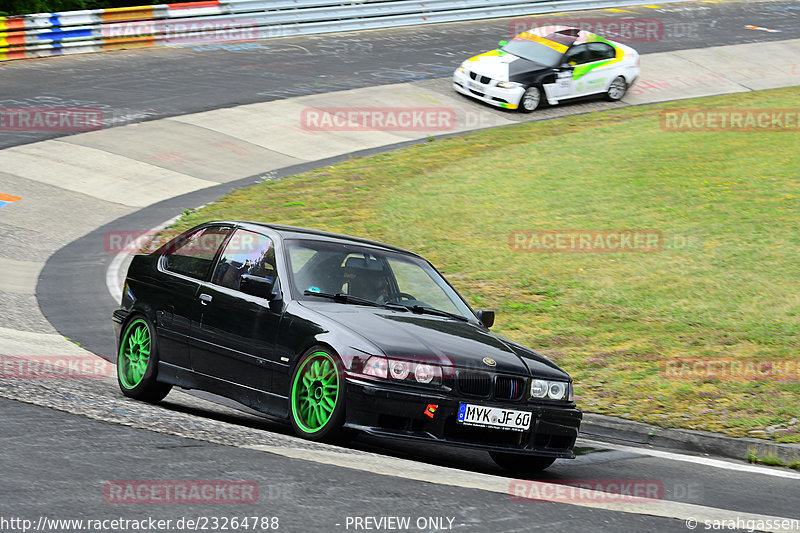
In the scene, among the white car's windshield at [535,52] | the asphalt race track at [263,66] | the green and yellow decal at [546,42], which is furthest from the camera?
the green and yellow decal at [546,42]

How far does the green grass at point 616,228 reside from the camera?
396 inches

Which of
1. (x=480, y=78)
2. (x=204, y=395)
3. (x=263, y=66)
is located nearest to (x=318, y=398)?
(x=204, y=395)

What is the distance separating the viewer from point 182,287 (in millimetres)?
8211

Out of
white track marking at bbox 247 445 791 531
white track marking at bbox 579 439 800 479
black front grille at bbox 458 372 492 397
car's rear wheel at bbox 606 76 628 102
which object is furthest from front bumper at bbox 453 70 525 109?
white track marking at bbox 247 445 791 531

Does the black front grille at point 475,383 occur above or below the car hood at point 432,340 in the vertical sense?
below

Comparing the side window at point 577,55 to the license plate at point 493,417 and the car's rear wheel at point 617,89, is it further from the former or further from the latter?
the license plate at point 493,417

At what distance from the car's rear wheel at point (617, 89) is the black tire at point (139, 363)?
63.9 ft

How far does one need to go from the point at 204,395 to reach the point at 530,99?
55.6 feet

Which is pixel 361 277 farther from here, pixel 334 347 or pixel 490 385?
pixel 490 385

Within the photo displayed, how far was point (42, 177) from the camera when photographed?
18.3 m

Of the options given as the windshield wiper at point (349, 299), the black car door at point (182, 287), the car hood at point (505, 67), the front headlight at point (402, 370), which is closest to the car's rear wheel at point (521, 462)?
the front headlight at point (402, 370)

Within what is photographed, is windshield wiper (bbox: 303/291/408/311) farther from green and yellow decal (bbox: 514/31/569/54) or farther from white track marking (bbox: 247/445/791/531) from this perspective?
green and yellow decal (bbox: 514/31/569/54)

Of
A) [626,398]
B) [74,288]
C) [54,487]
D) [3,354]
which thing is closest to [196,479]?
[54,487]

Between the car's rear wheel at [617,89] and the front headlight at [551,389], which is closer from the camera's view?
the front headlight at [551,389]
